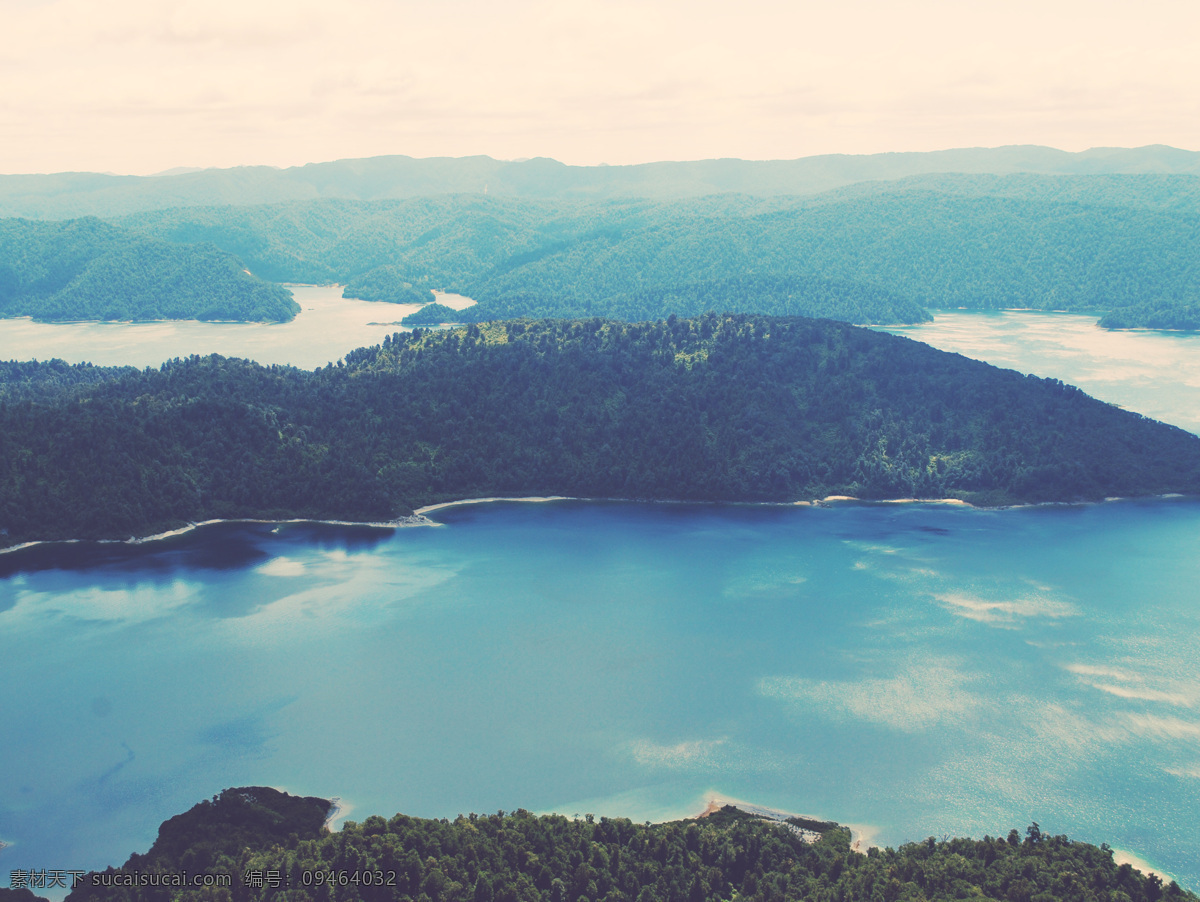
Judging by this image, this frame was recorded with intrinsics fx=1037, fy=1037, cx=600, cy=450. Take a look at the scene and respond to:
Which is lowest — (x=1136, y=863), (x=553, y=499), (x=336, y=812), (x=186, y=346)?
(x=336, y=812)

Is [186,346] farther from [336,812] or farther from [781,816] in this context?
[781,816]

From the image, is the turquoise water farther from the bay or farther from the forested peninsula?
the bay

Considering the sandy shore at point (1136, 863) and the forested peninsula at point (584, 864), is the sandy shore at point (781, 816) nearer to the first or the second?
the forested peninsula at point (584, 864)

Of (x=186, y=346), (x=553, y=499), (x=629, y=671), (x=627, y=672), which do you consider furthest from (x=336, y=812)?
(x=186, y=346)

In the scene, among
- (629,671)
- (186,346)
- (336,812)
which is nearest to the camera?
(336,812)

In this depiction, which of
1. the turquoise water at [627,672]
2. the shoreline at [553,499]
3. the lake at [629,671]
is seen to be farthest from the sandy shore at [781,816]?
the shoreline at [553,499]

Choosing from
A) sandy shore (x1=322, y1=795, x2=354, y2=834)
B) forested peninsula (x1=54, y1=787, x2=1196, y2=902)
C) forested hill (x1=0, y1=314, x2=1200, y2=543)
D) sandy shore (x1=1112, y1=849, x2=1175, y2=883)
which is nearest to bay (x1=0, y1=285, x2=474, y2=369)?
forested hill (x1=0, y1=314, x2=1200, y2=543)

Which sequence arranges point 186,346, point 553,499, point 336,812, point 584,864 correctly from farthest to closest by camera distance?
1. point 186,346
2. point 553,499
3. point 336,812
4. point 584,864
